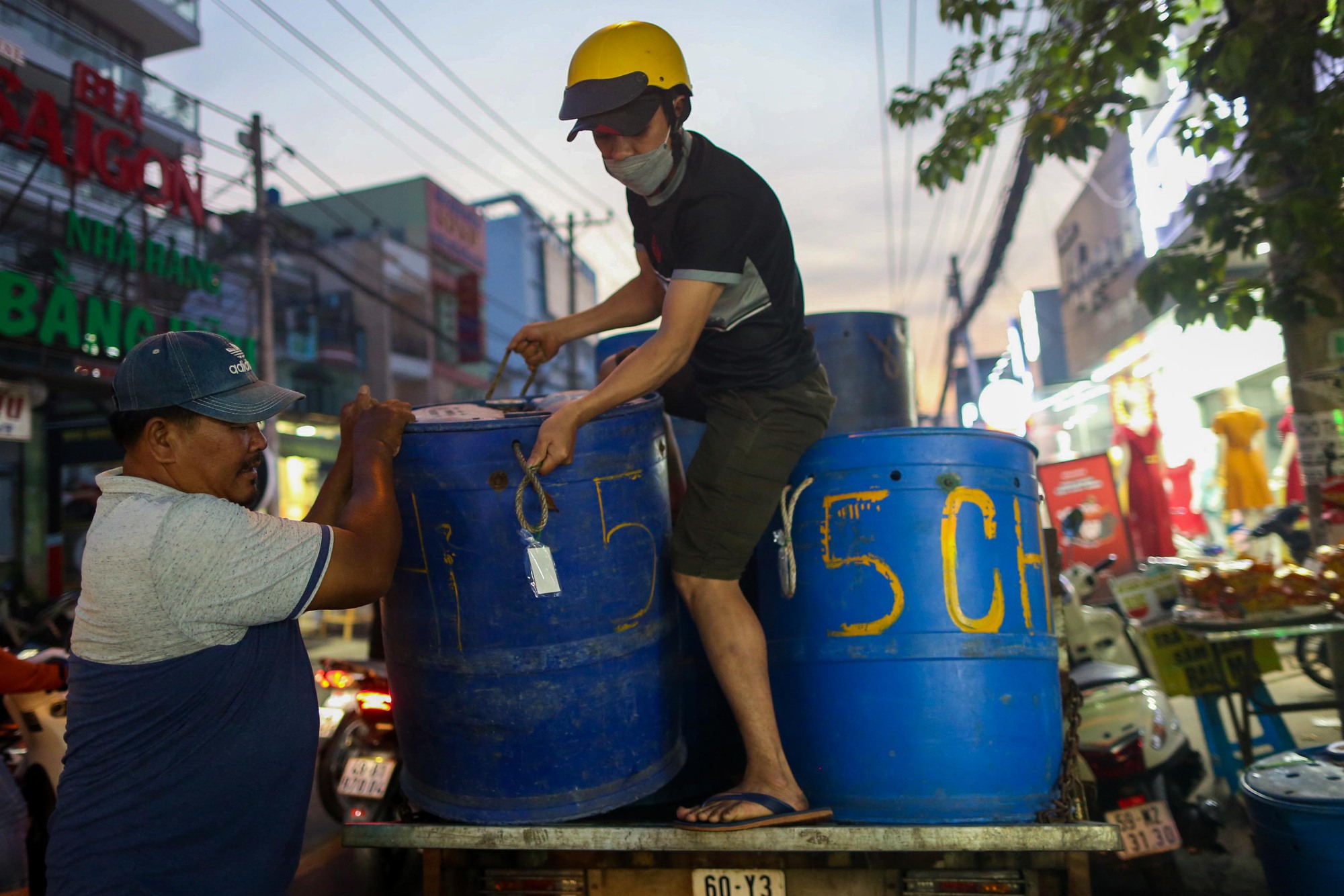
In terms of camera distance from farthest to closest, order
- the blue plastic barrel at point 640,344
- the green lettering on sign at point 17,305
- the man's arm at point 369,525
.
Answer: the green lettering on sign at point 17,305 → the blue plastic barrel at point 640,344 → the man's arm at point 369,525

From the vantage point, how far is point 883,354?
4484 mm

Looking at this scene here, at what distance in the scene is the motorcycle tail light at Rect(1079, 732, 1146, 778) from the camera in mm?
3914

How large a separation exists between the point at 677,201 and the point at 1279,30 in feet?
11.9

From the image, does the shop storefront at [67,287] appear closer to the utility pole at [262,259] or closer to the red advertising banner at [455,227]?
the utility pole at [262,259]

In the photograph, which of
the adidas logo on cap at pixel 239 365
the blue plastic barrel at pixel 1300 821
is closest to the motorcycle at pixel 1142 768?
the blue plastic barrel at pixel 1300 821

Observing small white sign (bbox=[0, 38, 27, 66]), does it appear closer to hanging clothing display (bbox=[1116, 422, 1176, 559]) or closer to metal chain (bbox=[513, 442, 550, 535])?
metal chain (bbox=[513, 442, 550, 535])

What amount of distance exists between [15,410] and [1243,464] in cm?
1566

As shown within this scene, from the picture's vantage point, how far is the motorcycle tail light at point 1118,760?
A: 3914mm

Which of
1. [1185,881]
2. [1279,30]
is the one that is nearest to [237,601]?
[1185,881]

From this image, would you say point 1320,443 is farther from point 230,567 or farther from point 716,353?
point 230,567

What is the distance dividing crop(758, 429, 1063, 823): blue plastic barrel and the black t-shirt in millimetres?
325

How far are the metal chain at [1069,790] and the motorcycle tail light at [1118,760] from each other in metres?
1.10

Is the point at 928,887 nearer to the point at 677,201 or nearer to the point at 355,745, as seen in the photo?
the point at 677,201

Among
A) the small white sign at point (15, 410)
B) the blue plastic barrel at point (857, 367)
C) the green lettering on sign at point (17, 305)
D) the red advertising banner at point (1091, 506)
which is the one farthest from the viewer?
the small white sign at point (15, 410)
